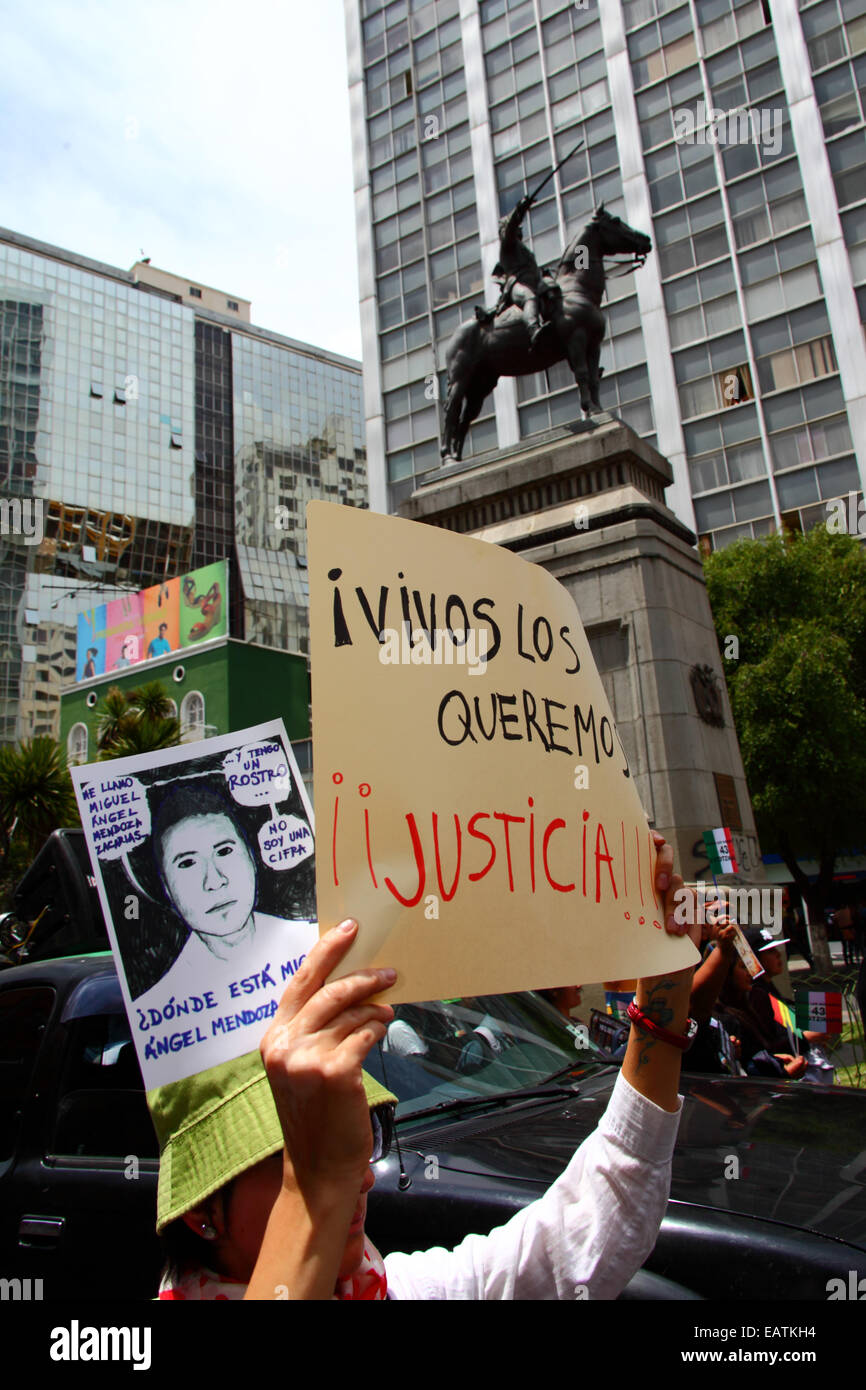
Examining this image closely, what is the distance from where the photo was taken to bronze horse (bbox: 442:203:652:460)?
460 inches

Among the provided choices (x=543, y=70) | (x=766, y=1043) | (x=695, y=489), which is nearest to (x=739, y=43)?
(x=543, y=70)

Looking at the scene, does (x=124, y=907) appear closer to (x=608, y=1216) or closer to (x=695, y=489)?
(x=608, y=1216)

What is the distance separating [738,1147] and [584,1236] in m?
1.25

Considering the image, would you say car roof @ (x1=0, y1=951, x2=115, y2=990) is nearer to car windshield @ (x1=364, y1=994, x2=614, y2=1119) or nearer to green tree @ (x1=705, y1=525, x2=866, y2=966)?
car windshield @ (x1=364, y1=994, x2=614, y2=1119)

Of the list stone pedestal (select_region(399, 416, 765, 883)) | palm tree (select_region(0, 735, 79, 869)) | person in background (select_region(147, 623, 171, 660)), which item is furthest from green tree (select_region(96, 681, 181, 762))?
stone pedestal (select_region(399, 416, 765, 883))

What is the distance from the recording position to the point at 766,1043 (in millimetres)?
5453

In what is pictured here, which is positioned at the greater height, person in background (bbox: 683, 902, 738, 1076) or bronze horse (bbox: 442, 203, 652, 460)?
bronze horse (bbox: 442, 203, 652, 460)

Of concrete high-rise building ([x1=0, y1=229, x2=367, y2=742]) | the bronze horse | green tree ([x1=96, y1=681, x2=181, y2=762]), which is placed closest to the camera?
the bronze horse

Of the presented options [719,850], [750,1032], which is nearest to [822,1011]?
[719,850]

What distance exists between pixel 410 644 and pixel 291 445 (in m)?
82.9

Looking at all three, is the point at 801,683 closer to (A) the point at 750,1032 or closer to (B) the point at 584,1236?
(A) the point at 750,1032

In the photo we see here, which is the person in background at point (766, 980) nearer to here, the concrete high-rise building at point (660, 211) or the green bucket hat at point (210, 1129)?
the green bucket hat at point (210, 1129)

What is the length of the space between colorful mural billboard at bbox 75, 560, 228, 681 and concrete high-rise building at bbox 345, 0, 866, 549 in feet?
33.3
